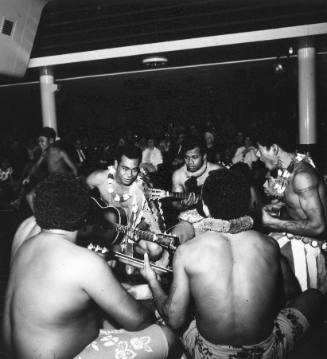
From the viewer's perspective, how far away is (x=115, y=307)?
1.89 m

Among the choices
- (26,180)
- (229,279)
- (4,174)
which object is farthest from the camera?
(4,174)

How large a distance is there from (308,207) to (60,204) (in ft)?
6.98

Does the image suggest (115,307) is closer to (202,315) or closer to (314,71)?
(202,315)

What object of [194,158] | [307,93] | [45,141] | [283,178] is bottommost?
[283,178]

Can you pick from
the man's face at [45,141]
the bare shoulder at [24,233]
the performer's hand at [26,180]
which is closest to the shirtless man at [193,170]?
the bare shoulder at [24,233]

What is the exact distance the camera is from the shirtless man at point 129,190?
3830mm

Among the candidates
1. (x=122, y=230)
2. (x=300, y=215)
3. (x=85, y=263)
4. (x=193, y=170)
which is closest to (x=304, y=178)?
(x=300, y=215)

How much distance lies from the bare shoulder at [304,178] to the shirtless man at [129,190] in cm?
146

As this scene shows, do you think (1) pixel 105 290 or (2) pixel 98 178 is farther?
(2) pixel 98 178

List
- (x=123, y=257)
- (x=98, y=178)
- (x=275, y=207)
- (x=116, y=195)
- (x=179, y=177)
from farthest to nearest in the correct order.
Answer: (x=179, y=177)
(x=98, y=178)
(x=116, y=195)
(x=275, y=207)
(x=123, y=257)

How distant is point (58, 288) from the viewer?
1.74 metres

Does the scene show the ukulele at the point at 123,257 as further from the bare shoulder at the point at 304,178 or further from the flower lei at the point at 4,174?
the flower lei at the point at 4,174

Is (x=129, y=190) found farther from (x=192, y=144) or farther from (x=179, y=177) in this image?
(x=192, y=144)

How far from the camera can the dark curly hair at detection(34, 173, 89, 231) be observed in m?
1.82
